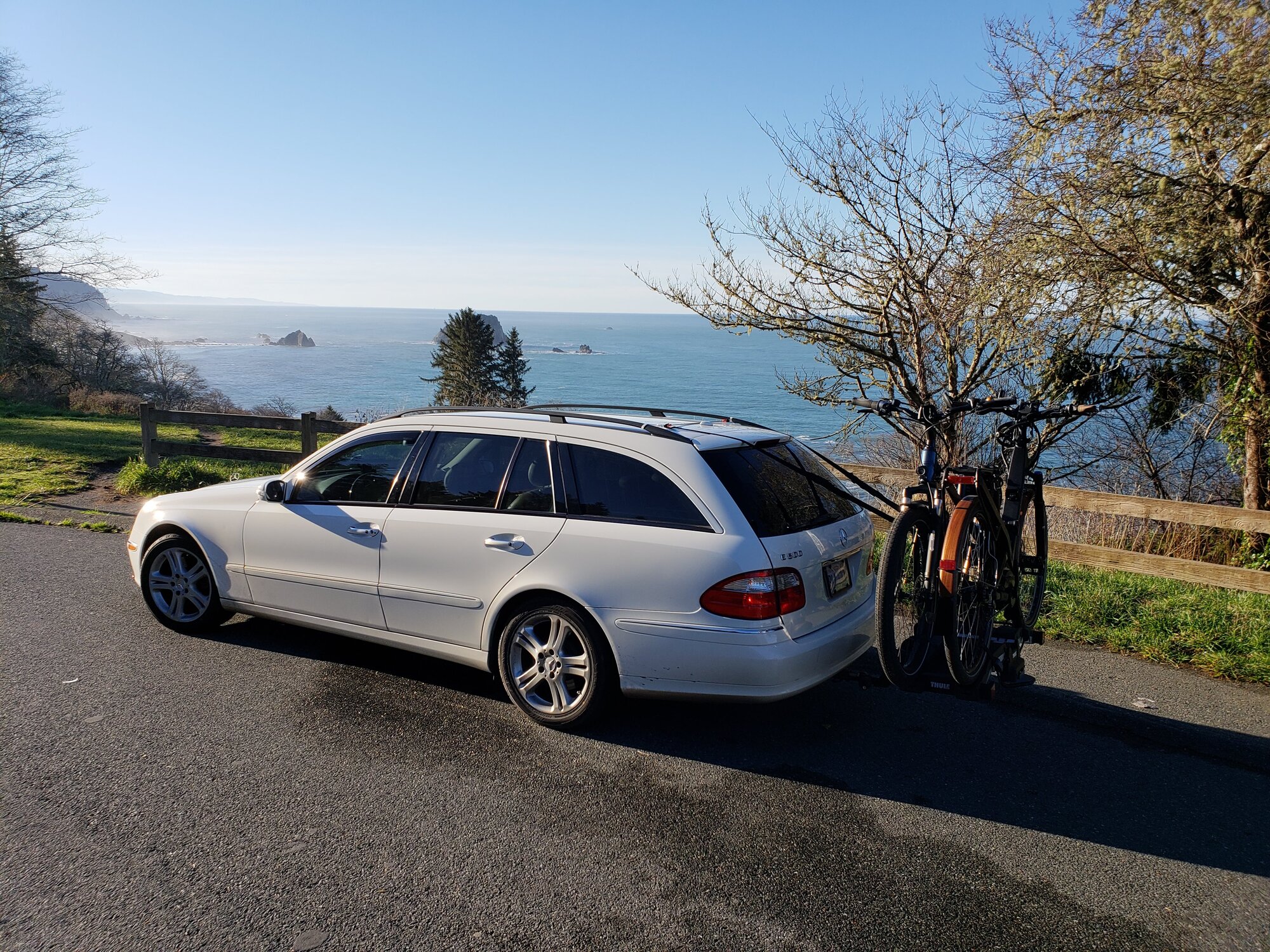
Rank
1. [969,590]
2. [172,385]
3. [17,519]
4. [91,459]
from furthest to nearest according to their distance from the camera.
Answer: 1. [172,385]
2. [91,459]
3. [17,519]
4. [969,590]

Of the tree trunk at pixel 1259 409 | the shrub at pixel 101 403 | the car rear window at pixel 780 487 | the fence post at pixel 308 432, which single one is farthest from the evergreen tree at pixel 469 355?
the car rear window at pixel 780 487

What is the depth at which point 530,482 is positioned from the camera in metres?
4.75

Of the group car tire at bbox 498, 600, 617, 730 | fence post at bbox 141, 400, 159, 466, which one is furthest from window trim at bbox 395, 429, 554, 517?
fence post at bbox 141, 400, 159, 466

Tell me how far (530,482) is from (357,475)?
131cm

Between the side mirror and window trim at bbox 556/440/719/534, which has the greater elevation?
window trim at bbox 556/440/719/534

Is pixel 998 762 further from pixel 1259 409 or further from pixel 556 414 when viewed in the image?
pixel 1259 409

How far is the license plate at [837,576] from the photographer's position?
4.34 meters

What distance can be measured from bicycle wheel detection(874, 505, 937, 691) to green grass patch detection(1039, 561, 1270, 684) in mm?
2503

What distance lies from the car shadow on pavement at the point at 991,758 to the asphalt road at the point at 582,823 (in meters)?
0.02

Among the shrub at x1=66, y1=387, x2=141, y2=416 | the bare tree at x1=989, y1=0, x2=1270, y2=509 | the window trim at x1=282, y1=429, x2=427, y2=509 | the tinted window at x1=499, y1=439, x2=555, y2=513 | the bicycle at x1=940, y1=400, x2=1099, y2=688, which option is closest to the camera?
the bicycle at x1=940, y1=400, x2=1099, y2=688

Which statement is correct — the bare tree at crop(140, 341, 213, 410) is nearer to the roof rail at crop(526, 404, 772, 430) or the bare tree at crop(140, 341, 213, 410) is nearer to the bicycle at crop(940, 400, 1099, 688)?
the roof rail at crop(526, 404, 772, 430)

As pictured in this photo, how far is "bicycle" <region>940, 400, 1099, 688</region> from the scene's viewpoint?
13.8 feet

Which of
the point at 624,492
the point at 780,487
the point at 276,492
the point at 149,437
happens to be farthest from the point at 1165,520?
the point at 149,437

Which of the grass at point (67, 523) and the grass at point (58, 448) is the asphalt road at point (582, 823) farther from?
the grass at point (58, 448)
